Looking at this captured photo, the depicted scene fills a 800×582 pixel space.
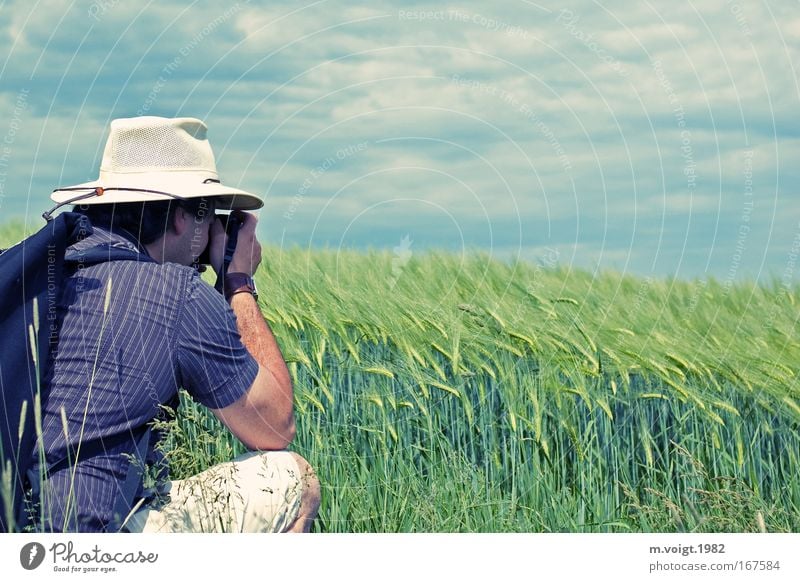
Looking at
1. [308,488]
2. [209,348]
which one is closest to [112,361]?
[209,348]

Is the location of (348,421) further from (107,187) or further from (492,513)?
(107,187)

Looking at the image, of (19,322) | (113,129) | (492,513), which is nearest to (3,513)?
(19,322)

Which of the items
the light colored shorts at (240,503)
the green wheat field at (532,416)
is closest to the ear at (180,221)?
the light colored shorts at (240,503)

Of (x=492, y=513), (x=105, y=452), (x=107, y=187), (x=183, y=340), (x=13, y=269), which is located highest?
(x=107, y=187)

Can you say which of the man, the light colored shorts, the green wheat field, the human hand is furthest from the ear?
the green wheat field

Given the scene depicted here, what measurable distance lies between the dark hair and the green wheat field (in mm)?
845

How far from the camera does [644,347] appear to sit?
139 inches

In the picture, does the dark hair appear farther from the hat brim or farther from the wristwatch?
the wristwatch

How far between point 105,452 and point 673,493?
2.15 m

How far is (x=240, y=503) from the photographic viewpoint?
2652mm

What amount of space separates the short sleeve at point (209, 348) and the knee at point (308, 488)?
1.12 ft

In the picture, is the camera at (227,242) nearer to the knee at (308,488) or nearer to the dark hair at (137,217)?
the dark hair at (137,217)

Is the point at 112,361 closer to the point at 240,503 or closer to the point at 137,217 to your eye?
the point at 137,217

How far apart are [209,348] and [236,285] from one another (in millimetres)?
450
